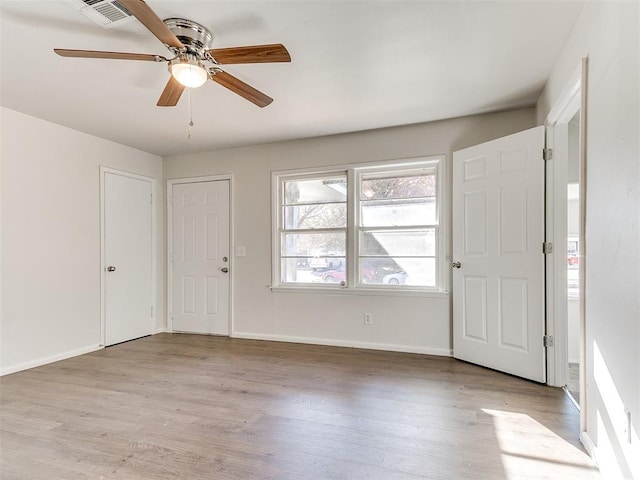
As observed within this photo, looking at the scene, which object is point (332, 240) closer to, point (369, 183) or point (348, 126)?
point (369, 183)

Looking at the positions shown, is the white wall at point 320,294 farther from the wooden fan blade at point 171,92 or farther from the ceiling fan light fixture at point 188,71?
the ceiling fan light fixture at point 188,71

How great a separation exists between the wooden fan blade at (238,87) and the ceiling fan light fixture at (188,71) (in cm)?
9

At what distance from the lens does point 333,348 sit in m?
3.79

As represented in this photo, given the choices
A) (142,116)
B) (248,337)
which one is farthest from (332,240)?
(142,116)

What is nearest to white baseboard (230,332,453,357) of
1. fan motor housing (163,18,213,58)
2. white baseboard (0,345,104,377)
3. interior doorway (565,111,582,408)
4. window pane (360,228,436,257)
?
window pane (360,228,436,257)

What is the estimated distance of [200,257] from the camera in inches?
179

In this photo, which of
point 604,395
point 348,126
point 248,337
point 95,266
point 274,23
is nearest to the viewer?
point 604,395

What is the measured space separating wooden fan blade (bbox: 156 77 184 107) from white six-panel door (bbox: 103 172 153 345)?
2189 millimetres

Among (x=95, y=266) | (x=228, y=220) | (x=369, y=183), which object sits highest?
(x=369, y=183)

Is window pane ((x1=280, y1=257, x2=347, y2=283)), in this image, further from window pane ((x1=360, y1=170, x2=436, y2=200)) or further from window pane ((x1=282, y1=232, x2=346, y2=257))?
window pane ((x1=360, y1=170, x2=436, y2=200))

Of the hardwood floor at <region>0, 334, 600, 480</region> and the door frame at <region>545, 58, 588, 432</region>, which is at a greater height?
the door frame at <region>545, 58, 588, 432</region>

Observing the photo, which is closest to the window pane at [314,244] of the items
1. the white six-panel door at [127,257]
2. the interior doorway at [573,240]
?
the white six-panel door at [127,257]

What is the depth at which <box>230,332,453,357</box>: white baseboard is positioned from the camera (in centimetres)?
353

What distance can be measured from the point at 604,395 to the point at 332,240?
108 inches
